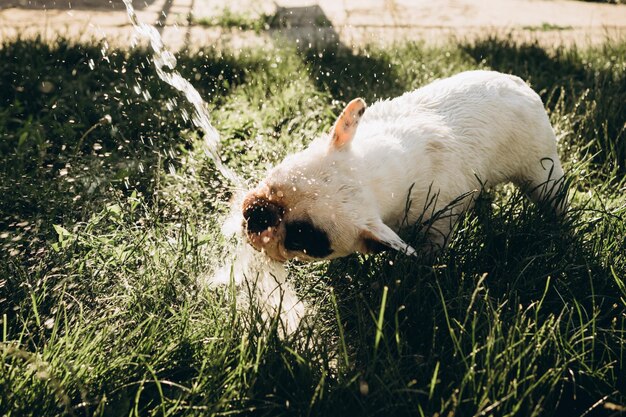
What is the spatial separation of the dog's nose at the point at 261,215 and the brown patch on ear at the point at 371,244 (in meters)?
0.38

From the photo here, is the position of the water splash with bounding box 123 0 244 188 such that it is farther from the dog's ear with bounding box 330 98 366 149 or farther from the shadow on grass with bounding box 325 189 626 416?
the shadow on grass with bounding box 325 189 626 416

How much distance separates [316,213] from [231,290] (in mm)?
559

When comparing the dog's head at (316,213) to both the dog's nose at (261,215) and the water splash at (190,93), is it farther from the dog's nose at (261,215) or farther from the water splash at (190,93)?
the water splash at (190,93)

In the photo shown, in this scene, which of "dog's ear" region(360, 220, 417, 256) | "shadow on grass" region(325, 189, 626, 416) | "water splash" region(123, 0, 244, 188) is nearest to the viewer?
"shadow on grass" region(325, 189, 626, 416)

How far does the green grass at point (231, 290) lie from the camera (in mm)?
2193

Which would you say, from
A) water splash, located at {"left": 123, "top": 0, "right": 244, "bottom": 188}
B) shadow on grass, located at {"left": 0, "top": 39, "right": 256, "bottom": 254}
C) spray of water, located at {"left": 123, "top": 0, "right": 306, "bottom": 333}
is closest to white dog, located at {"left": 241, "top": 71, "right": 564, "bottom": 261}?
spray of water, located at {"left": 123, "top": 0, "right": 306, "bottom": 333}

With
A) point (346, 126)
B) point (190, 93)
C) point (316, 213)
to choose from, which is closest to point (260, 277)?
point (316, 213)

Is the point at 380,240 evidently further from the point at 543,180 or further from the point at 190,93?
the point at 190,93

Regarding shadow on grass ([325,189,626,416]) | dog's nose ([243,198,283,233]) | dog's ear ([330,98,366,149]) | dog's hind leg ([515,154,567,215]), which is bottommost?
shadow on grass ([325,189,626,416])

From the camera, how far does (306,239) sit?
2.47 m

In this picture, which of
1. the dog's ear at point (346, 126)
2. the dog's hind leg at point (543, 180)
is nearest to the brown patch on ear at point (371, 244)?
the dog's ear at point (346, 126)

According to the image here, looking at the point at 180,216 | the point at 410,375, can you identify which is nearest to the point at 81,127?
the point at 180,216

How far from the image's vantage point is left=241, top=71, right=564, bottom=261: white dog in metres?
2.48

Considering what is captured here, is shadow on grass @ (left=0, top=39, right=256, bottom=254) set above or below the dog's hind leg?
above
